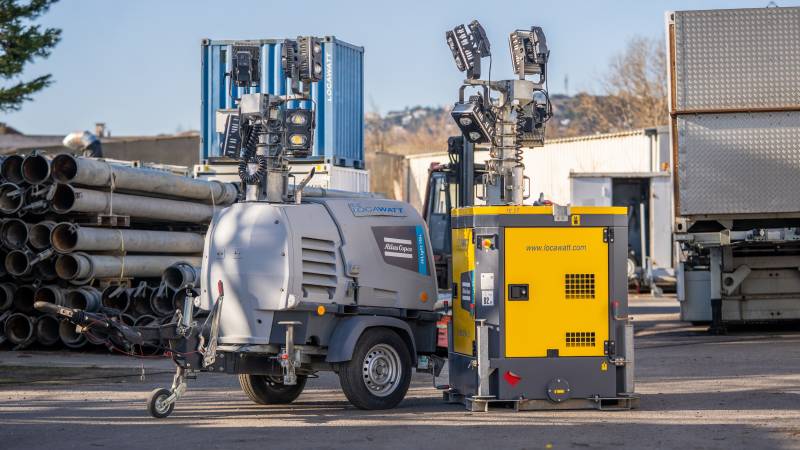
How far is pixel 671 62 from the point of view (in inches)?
764

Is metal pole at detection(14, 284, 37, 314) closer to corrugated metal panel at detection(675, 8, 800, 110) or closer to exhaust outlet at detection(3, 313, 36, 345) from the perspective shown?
exhaust outlet at detection(3, 313, 36, 345)

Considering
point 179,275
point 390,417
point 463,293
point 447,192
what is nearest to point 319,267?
point 463,293

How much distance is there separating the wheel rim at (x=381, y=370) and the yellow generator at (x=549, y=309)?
0.75 meters

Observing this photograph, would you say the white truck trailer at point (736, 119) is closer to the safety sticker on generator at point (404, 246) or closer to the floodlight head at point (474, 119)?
the floodlight head at point (474, 119)

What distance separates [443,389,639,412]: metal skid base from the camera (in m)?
Answer: 12.1

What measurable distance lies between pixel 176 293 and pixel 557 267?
9.01m

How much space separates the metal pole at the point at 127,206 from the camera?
1888 centimetres

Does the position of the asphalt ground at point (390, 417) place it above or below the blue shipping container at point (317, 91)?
below

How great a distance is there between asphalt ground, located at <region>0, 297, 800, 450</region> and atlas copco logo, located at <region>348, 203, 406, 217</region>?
197cm

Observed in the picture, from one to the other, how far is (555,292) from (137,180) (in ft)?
31.5

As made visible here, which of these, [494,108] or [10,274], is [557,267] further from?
[10,274]

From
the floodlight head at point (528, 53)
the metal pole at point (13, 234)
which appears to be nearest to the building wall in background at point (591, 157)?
the metal pole at point (13, 234)

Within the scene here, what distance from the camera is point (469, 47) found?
13.5 m

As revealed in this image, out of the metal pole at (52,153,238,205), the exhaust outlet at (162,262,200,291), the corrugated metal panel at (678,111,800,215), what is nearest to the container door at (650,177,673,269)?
the corrugated metal panel at (678,111,800,215)
